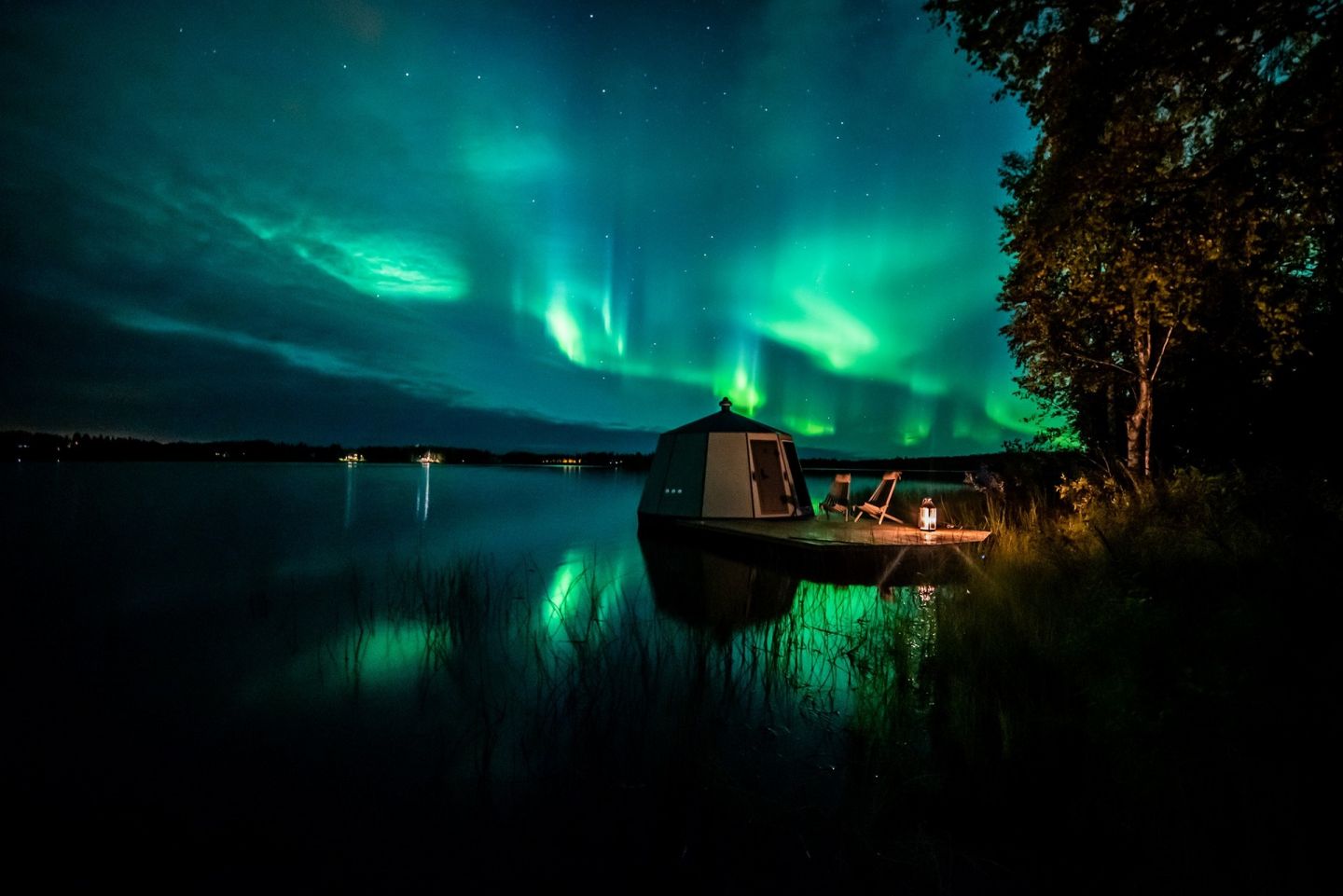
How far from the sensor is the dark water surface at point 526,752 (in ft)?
10.3

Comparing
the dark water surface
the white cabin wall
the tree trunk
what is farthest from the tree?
the white cabin wall

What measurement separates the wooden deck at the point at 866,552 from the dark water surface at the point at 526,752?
1248 millimetres

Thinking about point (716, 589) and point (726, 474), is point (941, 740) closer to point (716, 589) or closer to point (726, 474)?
point (716, 589)

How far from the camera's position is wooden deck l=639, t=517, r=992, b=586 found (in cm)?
1014

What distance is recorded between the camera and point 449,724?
4930mm

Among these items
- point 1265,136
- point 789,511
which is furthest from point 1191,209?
point 789,511

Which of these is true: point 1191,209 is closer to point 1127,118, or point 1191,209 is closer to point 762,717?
point 1127,118

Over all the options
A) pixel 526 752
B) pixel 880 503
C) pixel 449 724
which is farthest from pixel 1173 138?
pixel 880 503

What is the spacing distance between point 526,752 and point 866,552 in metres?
7.50

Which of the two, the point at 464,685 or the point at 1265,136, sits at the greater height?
the point at 1265,136

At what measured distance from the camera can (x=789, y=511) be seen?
14664mm

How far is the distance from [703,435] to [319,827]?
11878 mm

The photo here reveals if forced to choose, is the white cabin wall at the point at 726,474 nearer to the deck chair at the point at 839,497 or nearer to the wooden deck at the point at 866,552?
the wooden deck at the point at 866,552

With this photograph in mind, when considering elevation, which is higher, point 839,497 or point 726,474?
point 726,474
